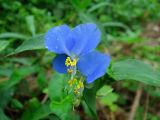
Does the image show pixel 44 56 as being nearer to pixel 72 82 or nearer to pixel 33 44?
pixel 33 44

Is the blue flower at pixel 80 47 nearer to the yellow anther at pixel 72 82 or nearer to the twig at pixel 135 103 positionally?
the yellow anther at pixel 72 82

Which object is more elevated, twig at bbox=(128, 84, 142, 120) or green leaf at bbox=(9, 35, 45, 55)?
green leaf at bbox=(9, 35, 45, 55)

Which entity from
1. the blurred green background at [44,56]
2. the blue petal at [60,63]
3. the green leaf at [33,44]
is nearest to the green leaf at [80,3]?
the blurred green background at [44,56]

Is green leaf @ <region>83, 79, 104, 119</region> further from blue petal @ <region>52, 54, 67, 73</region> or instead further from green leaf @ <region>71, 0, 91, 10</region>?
green leaf @ <region>71, 0, 91, 10</region>

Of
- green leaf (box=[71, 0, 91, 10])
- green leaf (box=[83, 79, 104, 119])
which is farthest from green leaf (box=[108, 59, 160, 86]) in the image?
green leaf (box=[71, 0, 91, 10])

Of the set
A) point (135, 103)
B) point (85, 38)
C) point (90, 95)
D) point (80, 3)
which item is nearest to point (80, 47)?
point (85, 38)

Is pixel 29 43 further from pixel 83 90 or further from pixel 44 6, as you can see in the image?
pixel 44 6

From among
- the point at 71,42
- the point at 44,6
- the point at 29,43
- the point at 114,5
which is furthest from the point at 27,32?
the point at 71,42
